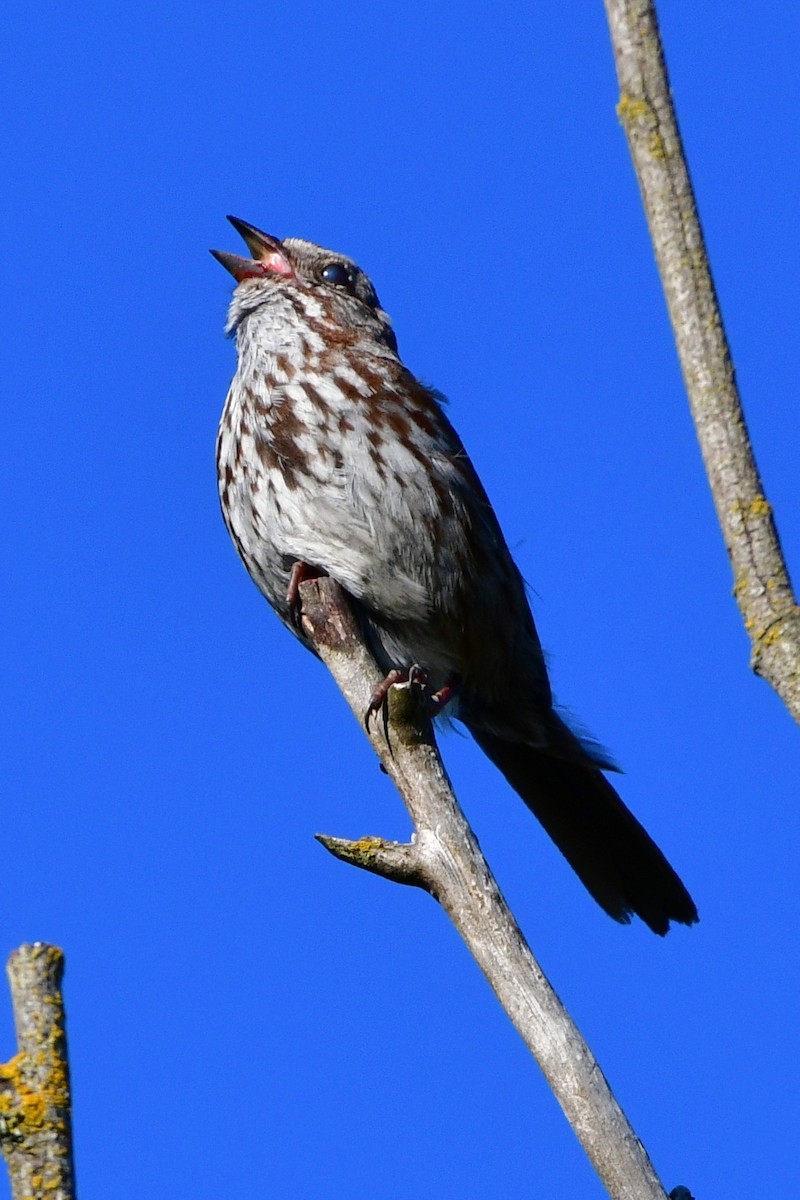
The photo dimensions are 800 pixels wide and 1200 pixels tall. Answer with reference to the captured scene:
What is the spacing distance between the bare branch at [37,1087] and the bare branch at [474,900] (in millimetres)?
905

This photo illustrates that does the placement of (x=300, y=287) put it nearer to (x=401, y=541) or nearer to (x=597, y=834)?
(x=401, y=541)

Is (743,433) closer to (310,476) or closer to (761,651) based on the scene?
(761,651)

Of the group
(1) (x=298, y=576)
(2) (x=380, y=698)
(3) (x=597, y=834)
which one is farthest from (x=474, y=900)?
(3) (x=597, y=834)

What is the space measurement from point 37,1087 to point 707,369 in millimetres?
1402

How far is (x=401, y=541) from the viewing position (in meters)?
5.39

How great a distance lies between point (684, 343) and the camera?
211cm

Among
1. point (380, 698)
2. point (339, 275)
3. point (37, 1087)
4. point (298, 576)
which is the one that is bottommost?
point (37, 1087)

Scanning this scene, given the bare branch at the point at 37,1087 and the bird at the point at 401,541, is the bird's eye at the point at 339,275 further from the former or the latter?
the bare branch at the point at 37,1087

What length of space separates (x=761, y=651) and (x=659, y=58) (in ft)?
2.67

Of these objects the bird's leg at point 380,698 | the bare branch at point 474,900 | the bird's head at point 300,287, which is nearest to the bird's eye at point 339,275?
the bird's head at point 300,287

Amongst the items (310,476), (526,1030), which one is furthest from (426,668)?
(526,1030)

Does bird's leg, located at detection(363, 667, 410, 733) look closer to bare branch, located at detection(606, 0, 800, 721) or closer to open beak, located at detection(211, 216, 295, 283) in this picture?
bare branch, located at detection(606, 0, 800, 721)

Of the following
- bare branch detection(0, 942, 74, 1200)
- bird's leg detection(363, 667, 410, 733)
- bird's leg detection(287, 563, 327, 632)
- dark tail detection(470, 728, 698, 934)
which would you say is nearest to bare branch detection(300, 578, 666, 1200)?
bird's leg detection(363, 667, 410, 733)

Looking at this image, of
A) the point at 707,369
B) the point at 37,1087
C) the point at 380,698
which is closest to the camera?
the point at 707,369
